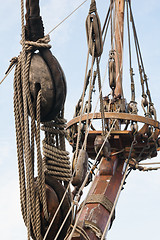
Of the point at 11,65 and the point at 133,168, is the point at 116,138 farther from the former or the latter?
the point at 11,65

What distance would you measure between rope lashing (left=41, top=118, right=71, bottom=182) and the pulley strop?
8cm

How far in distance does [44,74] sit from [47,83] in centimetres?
6

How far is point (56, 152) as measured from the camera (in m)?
2.96

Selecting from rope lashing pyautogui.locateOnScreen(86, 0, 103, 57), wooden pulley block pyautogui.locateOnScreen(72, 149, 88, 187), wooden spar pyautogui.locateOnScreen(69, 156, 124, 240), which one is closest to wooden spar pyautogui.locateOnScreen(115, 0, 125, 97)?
wooden spar pyautogui.locateOnScreen(69, 156, 124, 240)

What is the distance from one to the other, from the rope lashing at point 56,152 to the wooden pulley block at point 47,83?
0.08 m

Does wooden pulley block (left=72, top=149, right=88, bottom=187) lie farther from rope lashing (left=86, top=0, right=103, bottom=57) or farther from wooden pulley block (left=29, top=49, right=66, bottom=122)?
rope lashing (left=86, top=0, right=103, bottom=57)

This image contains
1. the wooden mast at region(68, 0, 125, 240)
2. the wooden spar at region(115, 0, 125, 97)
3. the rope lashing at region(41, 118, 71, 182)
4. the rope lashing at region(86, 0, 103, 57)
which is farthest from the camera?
the wooden spar at region(115, 0, 125, 97)

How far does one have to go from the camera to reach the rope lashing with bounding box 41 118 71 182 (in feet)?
9.64

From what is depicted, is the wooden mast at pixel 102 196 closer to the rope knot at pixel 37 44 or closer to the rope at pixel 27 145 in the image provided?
the rope at pixel 27 145

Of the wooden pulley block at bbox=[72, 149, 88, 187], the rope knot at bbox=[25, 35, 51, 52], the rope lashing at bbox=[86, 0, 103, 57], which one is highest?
the rope lashing at bbox=[86, 0, 103, 57]

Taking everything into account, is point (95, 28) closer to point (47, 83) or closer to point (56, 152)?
point (47, 83)

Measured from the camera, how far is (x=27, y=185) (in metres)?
2.78

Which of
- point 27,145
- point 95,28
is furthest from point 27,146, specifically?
point 95,28

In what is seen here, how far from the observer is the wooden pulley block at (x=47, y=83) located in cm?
286
